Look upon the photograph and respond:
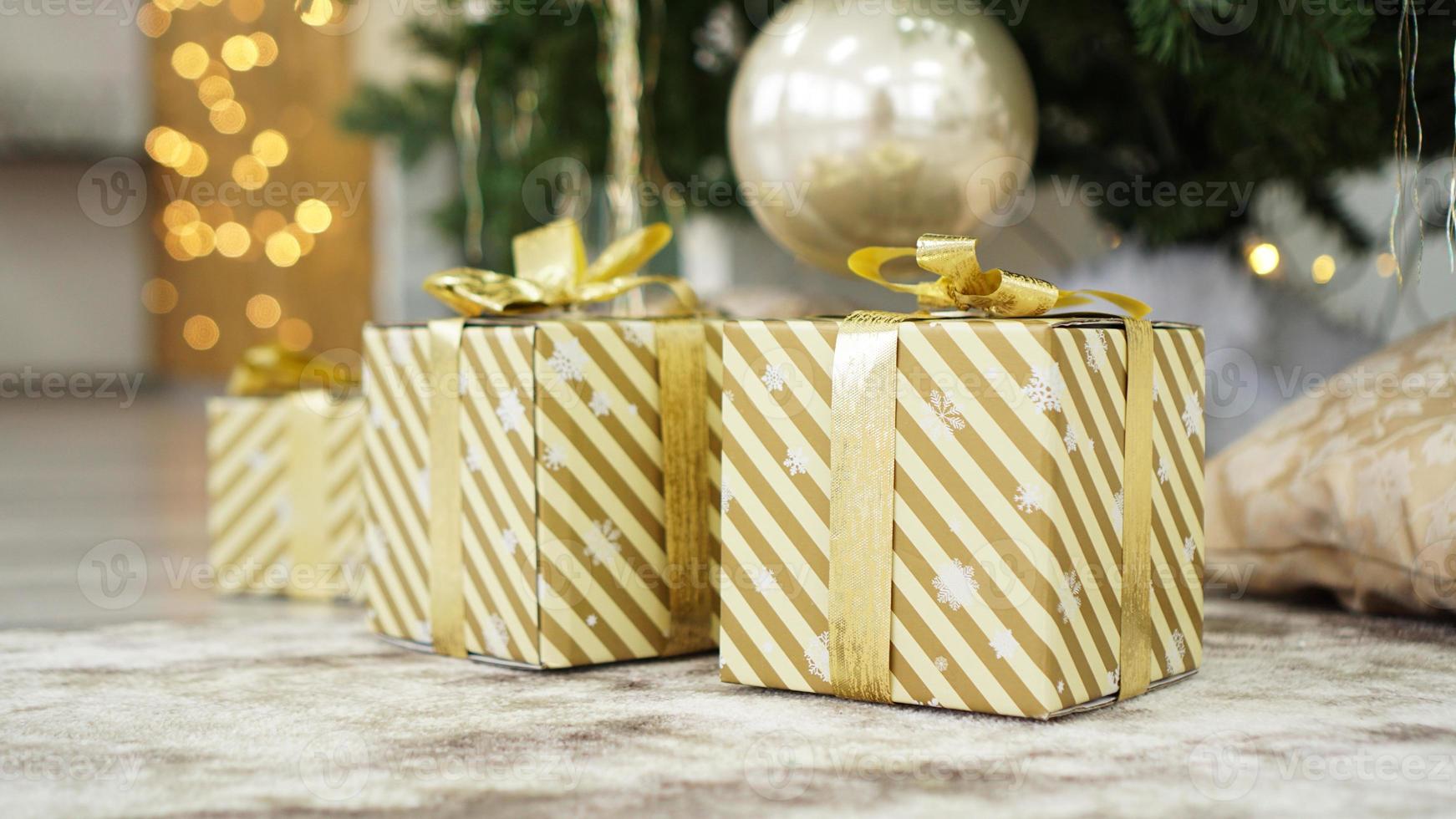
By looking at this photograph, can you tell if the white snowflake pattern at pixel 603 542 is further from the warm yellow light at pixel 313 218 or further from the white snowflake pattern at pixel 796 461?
the warm yellow light at pixel 313 218

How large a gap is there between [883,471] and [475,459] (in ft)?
0.95

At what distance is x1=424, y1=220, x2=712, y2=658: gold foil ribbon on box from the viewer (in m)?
0.87

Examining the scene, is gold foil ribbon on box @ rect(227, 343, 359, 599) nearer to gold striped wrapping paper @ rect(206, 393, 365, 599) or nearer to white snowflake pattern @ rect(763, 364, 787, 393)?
gold striped wrapping paper @ rect(206, 393, 365, 599)

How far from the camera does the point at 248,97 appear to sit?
14.4ft

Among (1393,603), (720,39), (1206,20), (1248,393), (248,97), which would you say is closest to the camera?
(1393,603)

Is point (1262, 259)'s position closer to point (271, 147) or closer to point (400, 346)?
point (400, 346)

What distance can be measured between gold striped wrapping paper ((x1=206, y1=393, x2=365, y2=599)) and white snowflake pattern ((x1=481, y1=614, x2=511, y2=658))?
0.95 feet

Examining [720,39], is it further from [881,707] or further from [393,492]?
[881,707]

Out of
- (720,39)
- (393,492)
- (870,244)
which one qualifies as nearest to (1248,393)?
(870,244)

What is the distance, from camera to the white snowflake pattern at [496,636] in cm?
86

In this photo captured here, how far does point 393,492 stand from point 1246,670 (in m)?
0.61

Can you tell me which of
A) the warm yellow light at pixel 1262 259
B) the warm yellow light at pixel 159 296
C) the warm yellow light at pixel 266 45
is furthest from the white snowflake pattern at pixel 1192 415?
the warm yellow light at pixel 159 296

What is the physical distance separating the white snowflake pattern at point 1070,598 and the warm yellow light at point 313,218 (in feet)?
13.1

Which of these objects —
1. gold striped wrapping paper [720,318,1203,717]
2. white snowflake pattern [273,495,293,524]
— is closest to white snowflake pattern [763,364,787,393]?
gold striped wrapping paper [720,318,1203,717]
